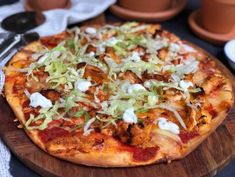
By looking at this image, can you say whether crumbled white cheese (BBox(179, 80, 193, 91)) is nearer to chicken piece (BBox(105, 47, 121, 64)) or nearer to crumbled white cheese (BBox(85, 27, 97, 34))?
chicken piece (BBox(105, 47, 121, 64))

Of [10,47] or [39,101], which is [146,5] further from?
[39,101]

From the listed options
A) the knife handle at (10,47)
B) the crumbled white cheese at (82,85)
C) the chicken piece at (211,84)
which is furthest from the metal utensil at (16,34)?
the chicken piece at (211,84)

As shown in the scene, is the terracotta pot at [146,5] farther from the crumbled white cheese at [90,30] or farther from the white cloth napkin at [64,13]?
the crumbled white cheese at [90,30]

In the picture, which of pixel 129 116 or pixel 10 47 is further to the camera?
pixel 10 47

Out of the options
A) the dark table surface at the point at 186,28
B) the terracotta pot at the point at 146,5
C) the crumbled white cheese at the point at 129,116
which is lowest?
the dark table surface at the point at 186,28

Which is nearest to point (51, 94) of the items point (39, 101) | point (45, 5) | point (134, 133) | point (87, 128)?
point (39, 101)
